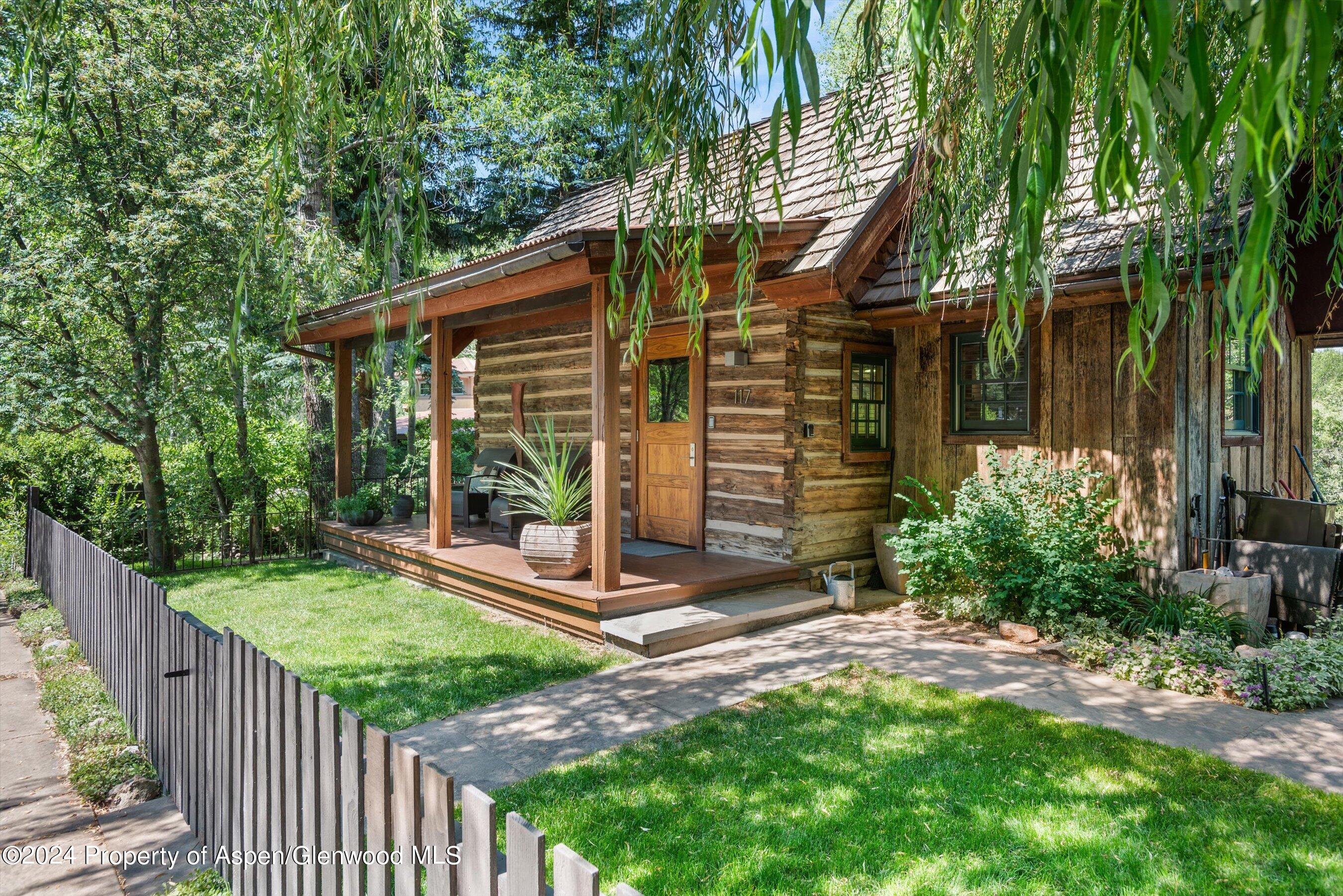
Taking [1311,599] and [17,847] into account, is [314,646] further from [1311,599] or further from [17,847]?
[1311,599]

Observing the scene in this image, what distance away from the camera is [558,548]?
595 cm

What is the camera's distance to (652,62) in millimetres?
2486

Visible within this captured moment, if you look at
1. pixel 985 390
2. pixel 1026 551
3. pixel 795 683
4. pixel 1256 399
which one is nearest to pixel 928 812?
pixel 795 683

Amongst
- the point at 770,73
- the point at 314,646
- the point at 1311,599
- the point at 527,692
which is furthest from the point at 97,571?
the point at 1311,599

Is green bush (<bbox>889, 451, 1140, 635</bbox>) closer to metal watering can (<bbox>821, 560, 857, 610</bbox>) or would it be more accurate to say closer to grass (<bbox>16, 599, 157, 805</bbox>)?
metal watering can (<bbox>821, 560, 857, 610</bbox>)

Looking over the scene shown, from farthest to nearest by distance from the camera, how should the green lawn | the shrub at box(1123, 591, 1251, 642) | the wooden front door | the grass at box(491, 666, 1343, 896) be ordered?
1. the wooden front door
2. the shrub at box(1123, 591, 1251, 642)
3. the green lawn
4. the grass at box(491, 666, 1343, 896)

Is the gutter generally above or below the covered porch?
above

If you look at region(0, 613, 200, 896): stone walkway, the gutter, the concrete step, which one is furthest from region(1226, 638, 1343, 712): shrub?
region(0, 613, 200, 896): stone walkway

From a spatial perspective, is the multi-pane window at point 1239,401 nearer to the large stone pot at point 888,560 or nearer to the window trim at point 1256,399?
the window trim at point 1256,399

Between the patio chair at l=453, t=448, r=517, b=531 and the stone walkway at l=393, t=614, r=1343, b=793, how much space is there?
14.8 feet

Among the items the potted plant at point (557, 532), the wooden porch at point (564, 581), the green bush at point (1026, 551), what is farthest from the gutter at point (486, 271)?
the green bush at point (1026, 551)

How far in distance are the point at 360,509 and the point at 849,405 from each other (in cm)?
606

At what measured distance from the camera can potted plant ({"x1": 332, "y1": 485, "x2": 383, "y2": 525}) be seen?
30.7 ft

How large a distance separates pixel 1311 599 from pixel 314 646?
6957 millimetres
